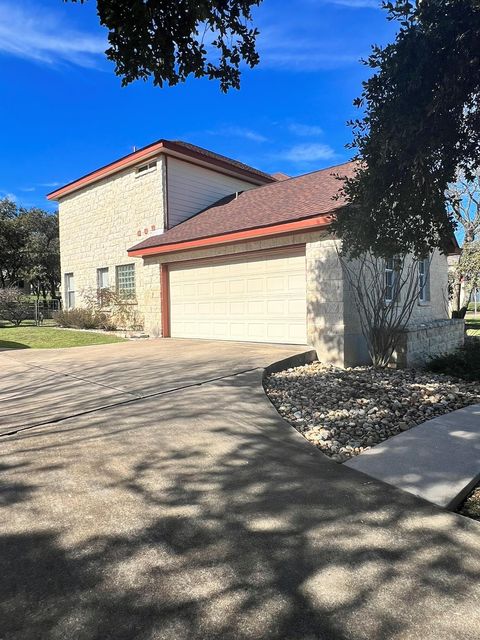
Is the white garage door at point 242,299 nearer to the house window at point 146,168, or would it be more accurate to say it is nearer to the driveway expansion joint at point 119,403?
the driveway expansion joint at point 119,403

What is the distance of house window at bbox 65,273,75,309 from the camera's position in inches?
774

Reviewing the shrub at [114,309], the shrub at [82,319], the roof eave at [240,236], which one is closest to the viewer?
the roof eave at [240,236]

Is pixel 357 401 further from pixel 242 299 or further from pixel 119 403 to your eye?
pixel 242 299

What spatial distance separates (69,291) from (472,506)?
19.2m

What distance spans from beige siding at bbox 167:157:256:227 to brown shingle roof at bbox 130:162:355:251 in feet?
1.29

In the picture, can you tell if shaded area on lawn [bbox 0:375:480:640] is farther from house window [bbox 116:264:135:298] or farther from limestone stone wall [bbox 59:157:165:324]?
house window [bbox 116:264:135:298]

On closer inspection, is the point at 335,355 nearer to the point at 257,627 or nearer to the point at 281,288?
the point at 281,288

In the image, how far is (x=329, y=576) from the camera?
2.41m

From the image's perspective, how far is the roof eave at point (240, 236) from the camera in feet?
30.7

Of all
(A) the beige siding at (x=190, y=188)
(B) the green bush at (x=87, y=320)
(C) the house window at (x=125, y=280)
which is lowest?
(B) the green bush at (x=87, y=320)

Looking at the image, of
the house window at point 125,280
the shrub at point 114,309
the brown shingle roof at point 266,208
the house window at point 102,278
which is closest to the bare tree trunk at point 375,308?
the brown shingle roof at point 266,208

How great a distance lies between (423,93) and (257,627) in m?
4.49

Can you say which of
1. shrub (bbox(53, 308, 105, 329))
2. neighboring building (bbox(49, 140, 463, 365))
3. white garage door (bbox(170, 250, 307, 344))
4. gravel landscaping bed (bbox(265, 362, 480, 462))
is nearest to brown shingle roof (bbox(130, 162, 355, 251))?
neighboring building (bbox(49, 140, 463, 365))

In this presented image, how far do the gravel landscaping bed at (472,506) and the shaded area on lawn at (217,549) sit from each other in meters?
0.30
